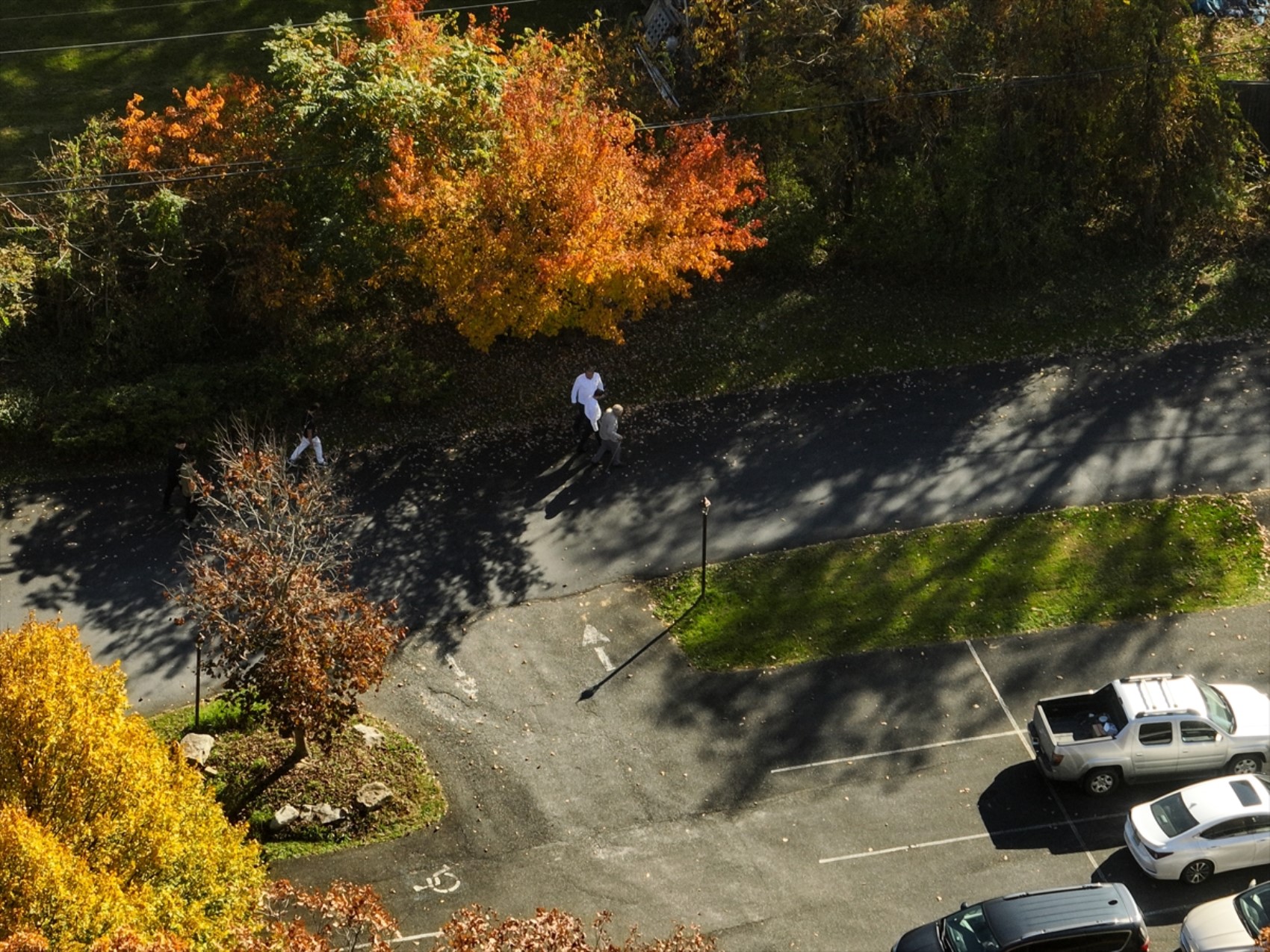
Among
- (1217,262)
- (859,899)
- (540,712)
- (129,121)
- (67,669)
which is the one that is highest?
(129,121)

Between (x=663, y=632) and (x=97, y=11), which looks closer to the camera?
(x=663, y=632)

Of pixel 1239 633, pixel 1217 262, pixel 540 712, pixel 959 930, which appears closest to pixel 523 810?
pixel 540 712

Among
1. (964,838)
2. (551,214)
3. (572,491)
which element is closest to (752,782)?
(964,838)

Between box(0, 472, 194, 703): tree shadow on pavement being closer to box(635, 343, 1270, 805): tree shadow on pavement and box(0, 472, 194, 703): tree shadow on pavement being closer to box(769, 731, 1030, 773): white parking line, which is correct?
box(635, 343, 1270, 805): tree shadow on pavement

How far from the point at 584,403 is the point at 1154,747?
12.4 metres

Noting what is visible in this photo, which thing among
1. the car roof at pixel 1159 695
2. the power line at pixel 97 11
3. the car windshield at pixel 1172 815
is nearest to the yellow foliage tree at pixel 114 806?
the car windshield at pixel 1172 815

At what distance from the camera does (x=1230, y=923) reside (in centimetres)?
1734

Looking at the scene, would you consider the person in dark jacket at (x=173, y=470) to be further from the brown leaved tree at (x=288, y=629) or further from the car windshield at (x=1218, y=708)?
the car windshield at (x=1218, y=708)

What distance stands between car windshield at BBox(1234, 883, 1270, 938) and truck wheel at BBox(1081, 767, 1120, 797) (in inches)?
118

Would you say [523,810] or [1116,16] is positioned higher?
[1116,16]

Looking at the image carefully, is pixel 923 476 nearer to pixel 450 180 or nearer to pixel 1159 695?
pixel 1159 695

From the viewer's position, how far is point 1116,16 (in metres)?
29.3

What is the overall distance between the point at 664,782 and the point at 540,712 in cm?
255

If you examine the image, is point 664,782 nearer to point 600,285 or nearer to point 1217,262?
point 600,285
